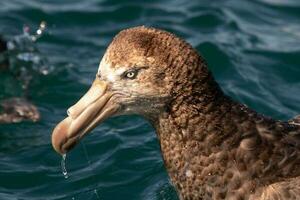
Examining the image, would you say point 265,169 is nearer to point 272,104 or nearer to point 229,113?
point 229,113

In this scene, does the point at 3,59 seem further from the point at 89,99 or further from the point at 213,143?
the point at 213,143

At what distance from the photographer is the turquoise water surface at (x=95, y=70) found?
7008mm

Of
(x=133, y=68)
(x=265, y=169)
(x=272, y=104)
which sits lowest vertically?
(x=272, y=104)

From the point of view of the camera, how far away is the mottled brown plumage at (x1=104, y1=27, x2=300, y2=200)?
471cm

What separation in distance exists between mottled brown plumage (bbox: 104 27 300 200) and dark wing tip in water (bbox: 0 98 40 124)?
299 centimetres

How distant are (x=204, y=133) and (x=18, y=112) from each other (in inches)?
128

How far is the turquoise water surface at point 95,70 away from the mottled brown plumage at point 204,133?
70.5 inches

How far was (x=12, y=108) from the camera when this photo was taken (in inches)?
311

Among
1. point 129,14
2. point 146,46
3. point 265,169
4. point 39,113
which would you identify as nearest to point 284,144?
point 265,169

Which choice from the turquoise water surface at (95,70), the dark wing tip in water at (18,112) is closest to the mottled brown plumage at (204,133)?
the turquoise water surface at (95,70)

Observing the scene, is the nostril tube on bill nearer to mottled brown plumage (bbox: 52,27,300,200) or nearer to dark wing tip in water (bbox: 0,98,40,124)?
mottled brown plumage (bbox: 52,27,300,200)

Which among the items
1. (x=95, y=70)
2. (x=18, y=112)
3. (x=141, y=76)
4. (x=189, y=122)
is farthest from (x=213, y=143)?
(x=95, y=70)

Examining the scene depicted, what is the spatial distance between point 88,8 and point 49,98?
233 cm

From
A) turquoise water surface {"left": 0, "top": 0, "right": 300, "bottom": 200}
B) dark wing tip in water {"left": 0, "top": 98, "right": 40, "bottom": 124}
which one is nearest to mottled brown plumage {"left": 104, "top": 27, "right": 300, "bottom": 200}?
turquoise water surface {"left": 0, "top": 0, "right": 300, "bottom": 200}
